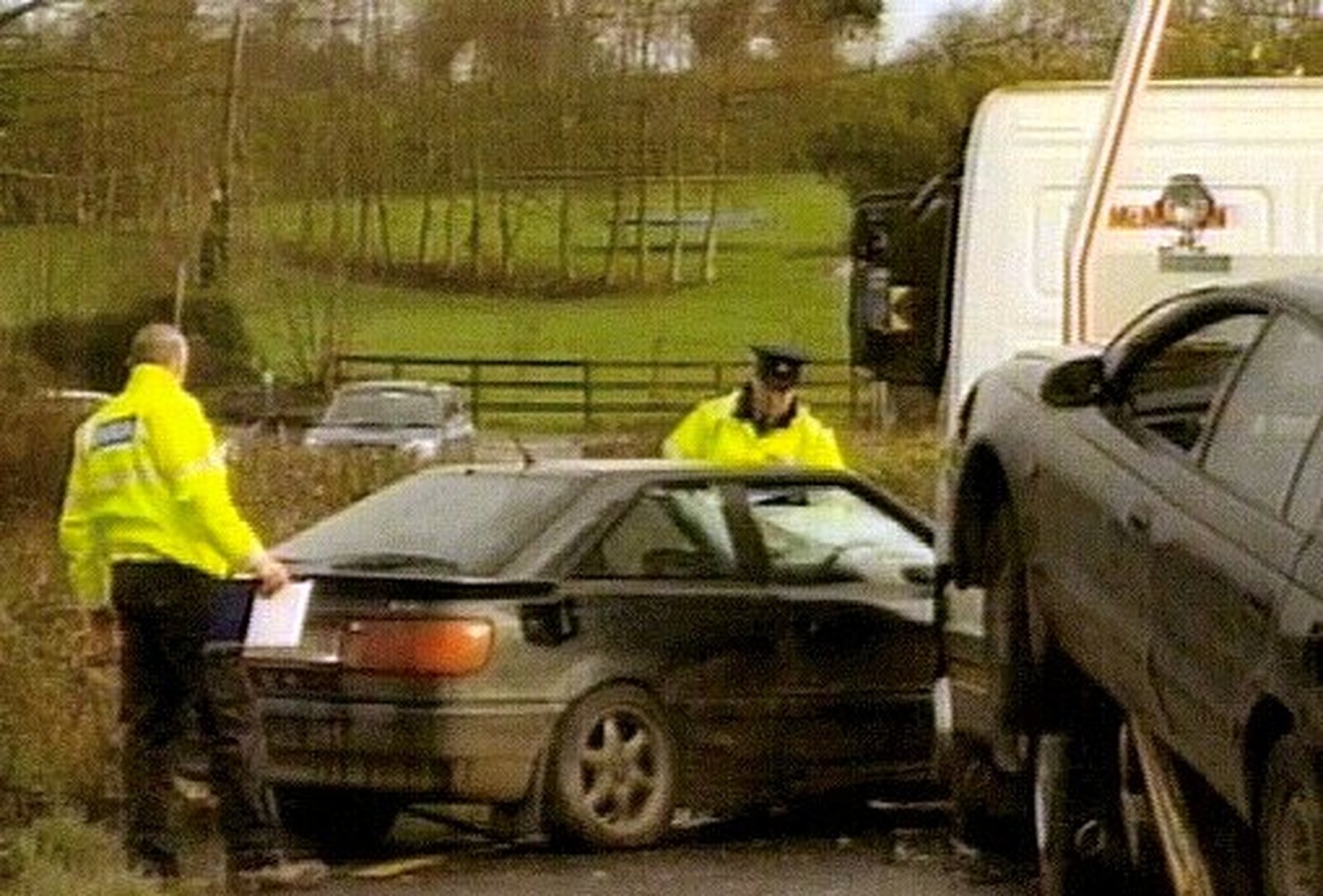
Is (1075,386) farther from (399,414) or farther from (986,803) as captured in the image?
(399,414)

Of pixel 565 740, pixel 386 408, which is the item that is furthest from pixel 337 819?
pixel 386 408

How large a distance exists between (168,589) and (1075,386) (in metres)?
2.95

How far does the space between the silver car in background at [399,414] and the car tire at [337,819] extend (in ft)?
53.3

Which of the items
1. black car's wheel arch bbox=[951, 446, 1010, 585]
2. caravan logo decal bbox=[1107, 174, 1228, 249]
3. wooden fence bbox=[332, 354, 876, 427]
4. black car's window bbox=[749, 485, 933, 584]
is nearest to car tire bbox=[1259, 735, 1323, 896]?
black car's wheel arch bbox=[951, 446, 1010, 585]

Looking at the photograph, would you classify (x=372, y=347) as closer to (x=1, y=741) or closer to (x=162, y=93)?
(x=162, y=93)

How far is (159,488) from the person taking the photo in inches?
404

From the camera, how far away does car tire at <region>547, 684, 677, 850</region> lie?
37.0 ft

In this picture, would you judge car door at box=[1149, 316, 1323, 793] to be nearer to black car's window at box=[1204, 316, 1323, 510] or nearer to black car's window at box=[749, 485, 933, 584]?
black car's window at box=[1204, 316, 1323, 510]

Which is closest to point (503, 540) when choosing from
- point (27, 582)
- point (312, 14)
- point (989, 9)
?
point (27, 582)

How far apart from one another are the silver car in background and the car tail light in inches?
672

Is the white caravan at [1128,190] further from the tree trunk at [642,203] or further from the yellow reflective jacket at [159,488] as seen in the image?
the tree trunk at [642,203]

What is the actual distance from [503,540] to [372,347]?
27483 millimetres

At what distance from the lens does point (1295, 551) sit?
21.8ft

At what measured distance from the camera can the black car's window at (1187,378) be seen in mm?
7961
